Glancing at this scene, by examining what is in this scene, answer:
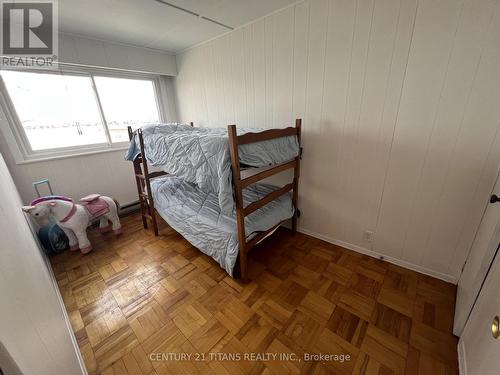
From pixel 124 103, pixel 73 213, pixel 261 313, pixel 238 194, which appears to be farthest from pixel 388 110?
pixel 124 103

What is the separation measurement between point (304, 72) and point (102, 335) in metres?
2.68

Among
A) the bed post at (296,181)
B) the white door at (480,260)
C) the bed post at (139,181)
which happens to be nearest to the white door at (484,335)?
the white door at (480,260)

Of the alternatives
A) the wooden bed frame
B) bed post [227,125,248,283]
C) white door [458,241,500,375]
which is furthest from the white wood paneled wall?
bed post [227,125,248,283]

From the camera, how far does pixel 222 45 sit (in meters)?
2.45

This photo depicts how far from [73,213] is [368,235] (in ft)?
9.97

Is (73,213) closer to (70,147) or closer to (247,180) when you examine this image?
(70,147)

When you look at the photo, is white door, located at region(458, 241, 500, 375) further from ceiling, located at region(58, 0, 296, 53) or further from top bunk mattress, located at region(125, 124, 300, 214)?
ceiling, located at region(58, 0, 296, 53)

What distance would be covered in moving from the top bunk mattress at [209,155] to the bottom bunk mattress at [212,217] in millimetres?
347

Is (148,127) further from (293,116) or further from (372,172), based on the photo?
(372,172)

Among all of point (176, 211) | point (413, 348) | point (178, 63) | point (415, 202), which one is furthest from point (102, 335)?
point (178, 63)

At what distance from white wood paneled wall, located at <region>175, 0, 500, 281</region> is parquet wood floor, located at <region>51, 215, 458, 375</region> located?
39cm

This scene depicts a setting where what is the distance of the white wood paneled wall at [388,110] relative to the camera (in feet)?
4.29

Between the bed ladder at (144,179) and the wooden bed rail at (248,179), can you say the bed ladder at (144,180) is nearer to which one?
the bed ladder at (144,179)

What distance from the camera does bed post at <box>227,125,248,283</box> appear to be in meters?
1.34
